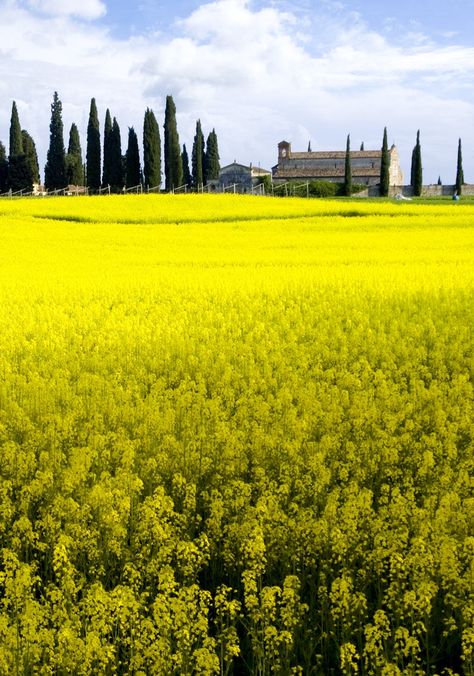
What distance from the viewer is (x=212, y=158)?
3337 inches

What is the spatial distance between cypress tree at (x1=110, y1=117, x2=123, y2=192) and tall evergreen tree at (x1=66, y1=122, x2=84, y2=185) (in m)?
6.95

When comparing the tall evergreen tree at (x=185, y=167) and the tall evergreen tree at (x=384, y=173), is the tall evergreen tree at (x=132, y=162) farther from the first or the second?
the tall evergreen tree at (x=384, y=173)

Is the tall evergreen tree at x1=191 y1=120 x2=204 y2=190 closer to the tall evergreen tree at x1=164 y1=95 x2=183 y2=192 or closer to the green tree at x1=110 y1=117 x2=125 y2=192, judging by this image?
the tall evergreen tree at x1=164 y1=95 x2=183 y2=192

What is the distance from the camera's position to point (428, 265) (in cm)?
1873

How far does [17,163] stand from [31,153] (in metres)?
5.74

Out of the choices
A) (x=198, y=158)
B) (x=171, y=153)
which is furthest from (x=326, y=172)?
(x=171, y=153)

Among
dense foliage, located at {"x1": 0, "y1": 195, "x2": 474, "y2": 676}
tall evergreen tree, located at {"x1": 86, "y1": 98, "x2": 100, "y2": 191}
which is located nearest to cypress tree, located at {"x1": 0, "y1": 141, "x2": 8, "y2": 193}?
tall evergreen tree, located at {"x1": 86, "y1": 98, "x2": 100, "y2": 191}

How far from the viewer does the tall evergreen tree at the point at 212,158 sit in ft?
275

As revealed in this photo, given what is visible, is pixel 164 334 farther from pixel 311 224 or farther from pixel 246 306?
pixel 311 224

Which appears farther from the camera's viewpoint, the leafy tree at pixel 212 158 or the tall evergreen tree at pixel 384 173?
the leafy tree at pixel 212 158

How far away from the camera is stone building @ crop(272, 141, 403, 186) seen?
10700 centimetres

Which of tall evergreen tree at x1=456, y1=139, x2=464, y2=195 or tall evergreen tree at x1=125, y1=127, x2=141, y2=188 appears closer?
tall evergreen tree at x1=125, y1=127, x2=141, y2=188

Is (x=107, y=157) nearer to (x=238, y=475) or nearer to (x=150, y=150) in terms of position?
(x=150, y=150)

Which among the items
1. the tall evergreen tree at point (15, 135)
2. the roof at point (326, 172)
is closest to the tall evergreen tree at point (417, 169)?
the roof at point (326, 172)
